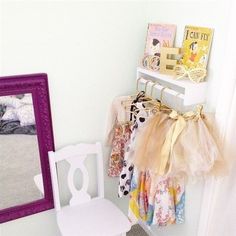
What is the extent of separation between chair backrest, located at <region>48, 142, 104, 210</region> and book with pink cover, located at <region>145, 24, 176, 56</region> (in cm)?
60

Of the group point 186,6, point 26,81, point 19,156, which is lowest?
point 19,156

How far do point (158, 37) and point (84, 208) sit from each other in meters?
1.03

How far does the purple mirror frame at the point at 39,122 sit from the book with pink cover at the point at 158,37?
0.57m

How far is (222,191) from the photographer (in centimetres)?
120

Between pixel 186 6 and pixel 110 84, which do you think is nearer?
pixel 186 6

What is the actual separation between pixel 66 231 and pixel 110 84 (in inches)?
32.1

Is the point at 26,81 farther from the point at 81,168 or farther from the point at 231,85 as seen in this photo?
the point at 231,85

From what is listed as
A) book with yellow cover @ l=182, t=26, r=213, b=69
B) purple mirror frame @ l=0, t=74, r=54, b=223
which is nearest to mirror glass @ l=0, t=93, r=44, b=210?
purple mirror frame @ l=0, t=74, r=54, b=223

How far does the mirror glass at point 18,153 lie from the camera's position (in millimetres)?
1276

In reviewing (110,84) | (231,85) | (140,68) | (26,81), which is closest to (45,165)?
(26,81)

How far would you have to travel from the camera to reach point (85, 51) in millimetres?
1367

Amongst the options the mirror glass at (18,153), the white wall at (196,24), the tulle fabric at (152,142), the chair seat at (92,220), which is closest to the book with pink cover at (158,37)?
the white wall at (196,24)

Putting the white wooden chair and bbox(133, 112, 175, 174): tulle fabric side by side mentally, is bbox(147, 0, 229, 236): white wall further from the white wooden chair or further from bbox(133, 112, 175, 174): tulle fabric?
the white wooden chair

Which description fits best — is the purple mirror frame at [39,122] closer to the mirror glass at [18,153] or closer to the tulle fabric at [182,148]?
the mirror glass at [18,153]
